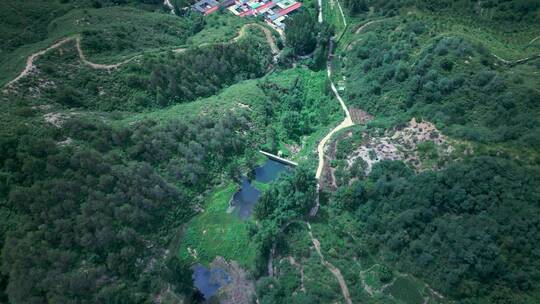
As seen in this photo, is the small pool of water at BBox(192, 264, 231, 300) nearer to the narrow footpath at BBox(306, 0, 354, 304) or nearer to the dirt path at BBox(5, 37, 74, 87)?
the narrow footpath at BBox(306, 0, 354, 304)

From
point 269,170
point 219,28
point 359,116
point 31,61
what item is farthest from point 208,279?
point 219,28

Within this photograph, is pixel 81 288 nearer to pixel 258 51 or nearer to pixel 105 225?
pixel 105 225

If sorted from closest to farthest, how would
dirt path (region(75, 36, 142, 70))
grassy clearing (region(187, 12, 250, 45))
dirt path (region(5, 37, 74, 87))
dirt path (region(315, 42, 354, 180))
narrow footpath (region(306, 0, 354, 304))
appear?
narrow footpath (region(306, 0, 354, 304)), dirt path (region(5, 37, 74, 87)), dirt path (region(315, 42, 354, 180)), dirt path (region(75, 36, 142, 70)), grassy clearing (region(187, 12, 250, 45))

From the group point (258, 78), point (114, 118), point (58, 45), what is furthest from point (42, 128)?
point (258, 78)

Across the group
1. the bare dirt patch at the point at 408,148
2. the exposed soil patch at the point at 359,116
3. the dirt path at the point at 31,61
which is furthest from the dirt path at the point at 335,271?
the dirt path at the point at 31,61

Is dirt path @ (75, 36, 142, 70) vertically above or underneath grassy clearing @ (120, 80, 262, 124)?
above

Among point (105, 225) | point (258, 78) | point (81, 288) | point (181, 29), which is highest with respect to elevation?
point (181, 29)

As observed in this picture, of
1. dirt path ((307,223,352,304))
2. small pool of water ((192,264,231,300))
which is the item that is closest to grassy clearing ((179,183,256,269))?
small pool of water ((192,264,231,300))
